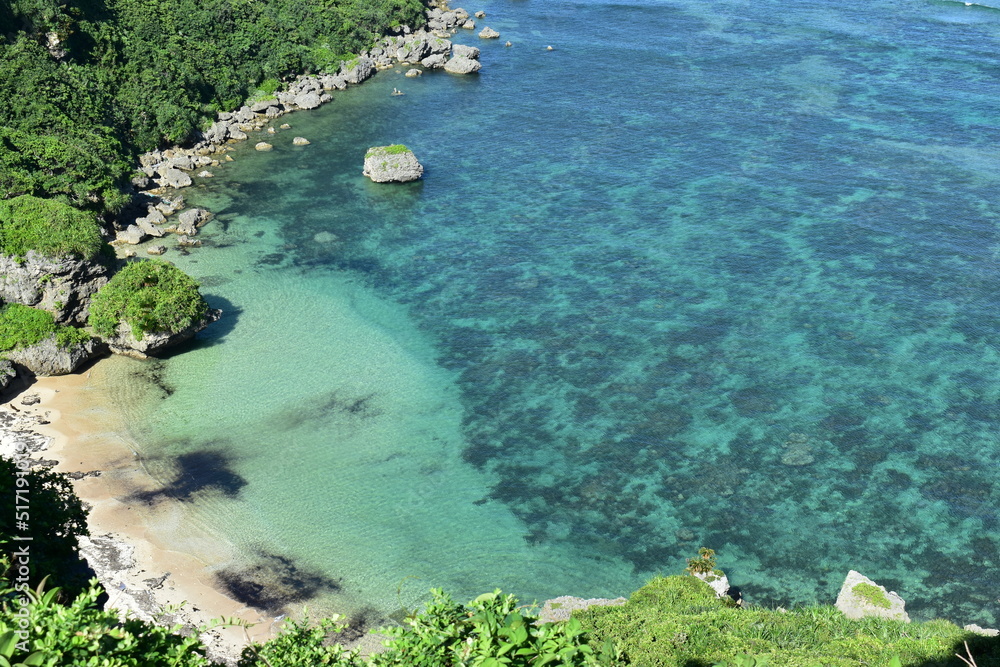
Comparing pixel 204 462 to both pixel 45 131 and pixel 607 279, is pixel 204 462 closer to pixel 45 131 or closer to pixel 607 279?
pixel 607 279

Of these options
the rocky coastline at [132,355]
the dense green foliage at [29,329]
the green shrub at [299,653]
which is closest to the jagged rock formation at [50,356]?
the rocky coastline at [132,355]

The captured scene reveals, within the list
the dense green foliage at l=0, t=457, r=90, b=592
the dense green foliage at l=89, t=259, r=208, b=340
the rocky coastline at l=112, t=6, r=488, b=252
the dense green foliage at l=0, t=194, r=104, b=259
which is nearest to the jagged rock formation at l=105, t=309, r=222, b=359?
the dense green foliage at l=89, t=259, r=208, b=340

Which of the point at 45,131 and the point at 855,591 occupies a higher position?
the point at 45,131

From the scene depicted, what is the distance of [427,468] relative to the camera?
4628 centimetres

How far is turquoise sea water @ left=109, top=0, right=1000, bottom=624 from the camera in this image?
41375 mm

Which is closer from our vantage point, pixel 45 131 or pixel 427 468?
pixel 427 468

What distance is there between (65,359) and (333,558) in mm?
23333

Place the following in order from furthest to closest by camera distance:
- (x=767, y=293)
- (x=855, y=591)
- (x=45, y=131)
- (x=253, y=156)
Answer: (x=253, y=156), (x=45, y=131), (x=767, y=293), (x=855, y=591)

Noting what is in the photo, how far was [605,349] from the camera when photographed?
5675 cm

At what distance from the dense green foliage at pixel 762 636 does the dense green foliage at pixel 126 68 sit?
179ft

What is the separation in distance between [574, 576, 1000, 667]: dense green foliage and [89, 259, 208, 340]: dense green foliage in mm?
34742

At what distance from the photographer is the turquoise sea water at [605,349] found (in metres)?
41.4

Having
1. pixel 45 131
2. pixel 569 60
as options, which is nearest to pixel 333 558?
pixel 45 131

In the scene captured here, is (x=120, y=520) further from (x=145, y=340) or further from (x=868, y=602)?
(x=868, y=602)
